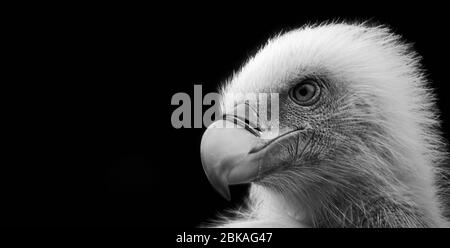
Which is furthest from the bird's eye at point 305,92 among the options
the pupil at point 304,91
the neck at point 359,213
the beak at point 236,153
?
the neck at point 359,213

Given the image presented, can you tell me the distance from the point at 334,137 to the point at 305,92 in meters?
0.28

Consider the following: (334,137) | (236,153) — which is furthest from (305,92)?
(236,153)

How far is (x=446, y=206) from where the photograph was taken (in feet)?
11.7

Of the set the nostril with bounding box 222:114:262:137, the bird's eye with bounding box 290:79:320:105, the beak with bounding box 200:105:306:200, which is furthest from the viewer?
the bird's eye with bounding box 290:79:320:105

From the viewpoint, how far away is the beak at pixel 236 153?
273 cm

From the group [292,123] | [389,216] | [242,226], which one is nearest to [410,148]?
[389,216]

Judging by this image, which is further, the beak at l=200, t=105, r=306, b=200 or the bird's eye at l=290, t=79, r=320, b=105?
the bird's eye at l=290, t=79, r=320, b=105

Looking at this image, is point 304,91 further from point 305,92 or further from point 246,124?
point 246,124

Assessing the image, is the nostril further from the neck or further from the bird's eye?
the neck

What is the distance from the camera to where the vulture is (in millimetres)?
2971

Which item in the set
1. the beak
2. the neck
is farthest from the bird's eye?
the neck

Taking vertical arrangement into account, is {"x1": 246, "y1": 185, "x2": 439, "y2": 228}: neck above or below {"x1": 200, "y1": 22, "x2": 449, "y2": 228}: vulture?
below

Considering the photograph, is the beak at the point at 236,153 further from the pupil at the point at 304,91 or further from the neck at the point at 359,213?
the neck at the point at 359,213

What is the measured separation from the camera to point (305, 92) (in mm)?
3051
